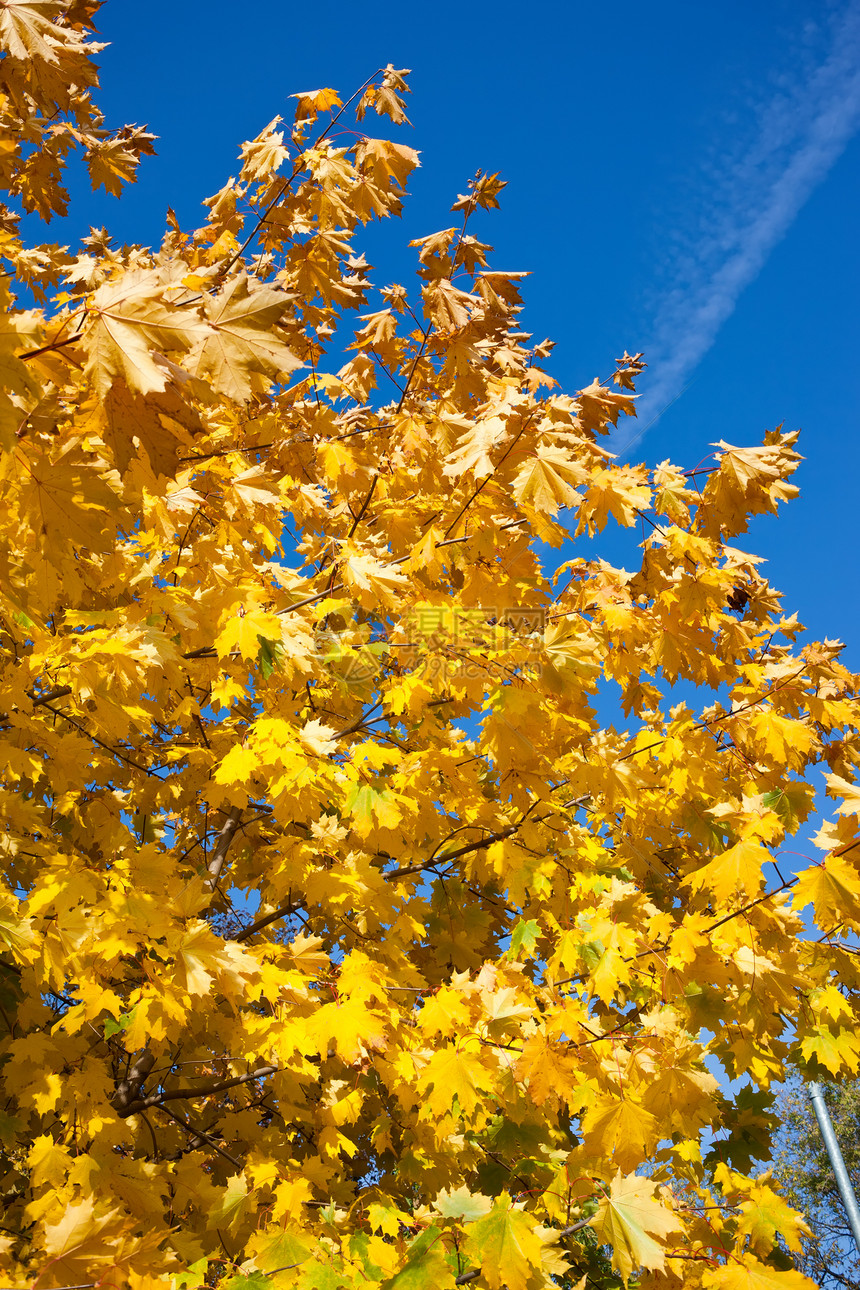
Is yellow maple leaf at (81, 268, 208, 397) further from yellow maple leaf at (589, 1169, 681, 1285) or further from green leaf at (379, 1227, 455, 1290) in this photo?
yellow maple leaf at (589, 1169, 681, 1285)

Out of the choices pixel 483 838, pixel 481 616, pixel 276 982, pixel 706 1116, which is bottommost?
pixel 276 982

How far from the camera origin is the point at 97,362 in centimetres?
202

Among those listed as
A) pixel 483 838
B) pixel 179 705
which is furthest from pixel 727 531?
pixel 179 705

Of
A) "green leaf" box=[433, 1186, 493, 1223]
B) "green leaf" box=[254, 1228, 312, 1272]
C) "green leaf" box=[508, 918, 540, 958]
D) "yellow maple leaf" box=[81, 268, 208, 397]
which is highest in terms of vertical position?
"yellow maple leaf" box=[81, 268, 208, 397]

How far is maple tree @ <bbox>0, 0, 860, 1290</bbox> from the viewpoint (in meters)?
3.04

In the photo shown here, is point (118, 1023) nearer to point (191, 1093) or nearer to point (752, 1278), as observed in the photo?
point (191, 1093)

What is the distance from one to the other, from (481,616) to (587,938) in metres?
1.79

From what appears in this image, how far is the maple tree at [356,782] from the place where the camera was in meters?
3.04

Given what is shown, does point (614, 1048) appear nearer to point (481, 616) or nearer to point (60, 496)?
point (481, 616)

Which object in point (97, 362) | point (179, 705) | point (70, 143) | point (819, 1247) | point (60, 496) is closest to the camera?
point (97, 362)

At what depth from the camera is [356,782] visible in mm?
3891

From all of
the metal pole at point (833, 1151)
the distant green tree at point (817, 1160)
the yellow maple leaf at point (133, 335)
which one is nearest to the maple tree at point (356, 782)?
the yellow maple leaf at point (133, 335)

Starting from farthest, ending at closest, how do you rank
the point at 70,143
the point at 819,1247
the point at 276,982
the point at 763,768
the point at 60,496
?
the point at 819,1247
the point at 70,143
the point at 763,768
the point at 276,982
the point at 60,496

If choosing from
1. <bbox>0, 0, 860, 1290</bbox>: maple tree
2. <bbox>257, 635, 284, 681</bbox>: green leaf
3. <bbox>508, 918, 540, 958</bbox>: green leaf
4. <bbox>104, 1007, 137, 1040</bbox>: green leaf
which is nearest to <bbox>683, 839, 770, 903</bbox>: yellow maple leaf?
<bbox>0, 0, 860, 1290</bbox>: maple tree
